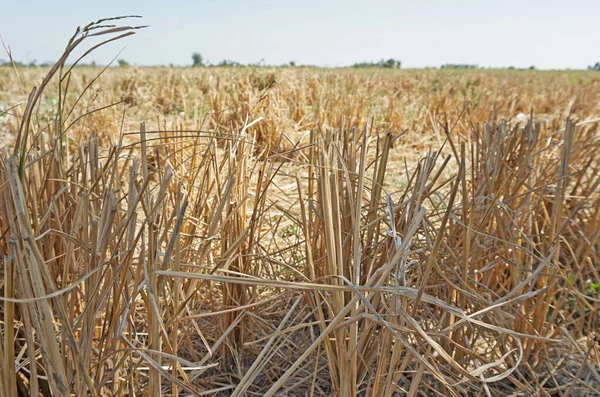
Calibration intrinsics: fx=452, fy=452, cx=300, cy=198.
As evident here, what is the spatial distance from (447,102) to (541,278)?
13.9 ft

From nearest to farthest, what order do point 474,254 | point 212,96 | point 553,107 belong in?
point 474,254 < point 212,96 < point 553,107

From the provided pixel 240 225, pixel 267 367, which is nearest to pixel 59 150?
pixel 240 225

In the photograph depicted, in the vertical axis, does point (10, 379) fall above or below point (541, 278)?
above

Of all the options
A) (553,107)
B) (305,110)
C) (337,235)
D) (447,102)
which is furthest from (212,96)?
(553,107)

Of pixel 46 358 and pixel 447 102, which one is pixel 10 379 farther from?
pixel 447 102

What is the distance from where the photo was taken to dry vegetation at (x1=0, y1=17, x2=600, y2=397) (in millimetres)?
520

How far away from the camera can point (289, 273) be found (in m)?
1.01

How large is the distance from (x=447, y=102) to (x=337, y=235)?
4800 millimetres

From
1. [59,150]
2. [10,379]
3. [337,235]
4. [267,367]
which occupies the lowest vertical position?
[267,367]

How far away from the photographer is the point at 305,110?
384cm

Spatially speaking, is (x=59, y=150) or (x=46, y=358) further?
(x=59, y=150)

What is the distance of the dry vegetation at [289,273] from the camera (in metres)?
0.52

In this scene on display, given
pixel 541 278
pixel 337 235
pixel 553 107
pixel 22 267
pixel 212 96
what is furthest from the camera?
pixel 553 107

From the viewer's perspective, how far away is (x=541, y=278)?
1.15m
